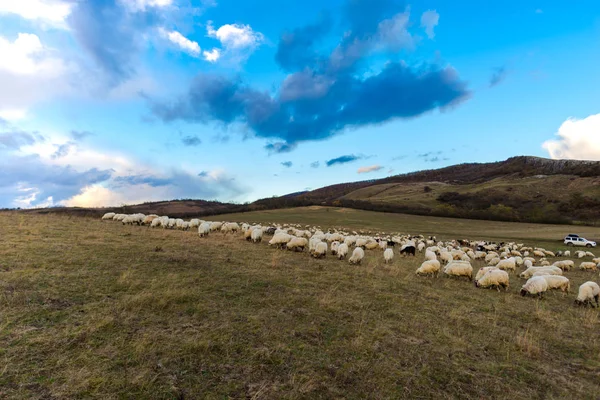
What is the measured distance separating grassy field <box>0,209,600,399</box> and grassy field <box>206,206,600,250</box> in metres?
40.3

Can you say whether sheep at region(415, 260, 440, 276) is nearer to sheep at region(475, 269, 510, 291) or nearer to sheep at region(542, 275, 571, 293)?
sheep at region(475, 269, 510, 291)

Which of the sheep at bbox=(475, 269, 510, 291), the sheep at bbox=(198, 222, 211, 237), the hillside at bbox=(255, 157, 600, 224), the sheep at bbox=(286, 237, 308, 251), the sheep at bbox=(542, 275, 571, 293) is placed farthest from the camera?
the hillside at bbox=(255, 157, 600, 224)

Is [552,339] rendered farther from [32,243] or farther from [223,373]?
[32,243]

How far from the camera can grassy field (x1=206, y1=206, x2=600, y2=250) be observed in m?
47.6

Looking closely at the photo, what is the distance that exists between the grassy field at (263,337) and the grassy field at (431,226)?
Answer: 40.3m

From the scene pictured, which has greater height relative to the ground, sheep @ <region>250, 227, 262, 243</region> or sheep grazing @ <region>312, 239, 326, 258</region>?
sheep @ <region>250, 227, 262, 243</region>

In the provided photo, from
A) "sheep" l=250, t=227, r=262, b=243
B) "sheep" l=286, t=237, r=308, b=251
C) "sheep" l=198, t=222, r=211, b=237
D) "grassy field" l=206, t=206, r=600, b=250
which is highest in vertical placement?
"sheep" l=198, t=222, r=211, b=237

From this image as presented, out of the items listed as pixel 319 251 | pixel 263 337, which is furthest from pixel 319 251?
pixel 263 337

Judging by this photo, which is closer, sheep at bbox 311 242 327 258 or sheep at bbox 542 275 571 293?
sheep at bbox 542 275 571 293

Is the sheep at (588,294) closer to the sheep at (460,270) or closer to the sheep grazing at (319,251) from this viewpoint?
the sheep at (460,270)

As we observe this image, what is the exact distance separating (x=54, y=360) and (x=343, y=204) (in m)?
90.3

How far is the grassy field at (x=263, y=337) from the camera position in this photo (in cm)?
449

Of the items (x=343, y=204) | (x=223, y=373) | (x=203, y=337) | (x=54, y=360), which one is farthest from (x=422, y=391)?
(x=343, y=204)

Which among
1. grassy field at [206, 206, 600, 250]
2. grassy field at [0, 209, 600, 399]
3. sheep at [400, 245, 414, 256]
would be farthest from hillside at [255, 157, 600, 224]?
grassy field at [0, 209, 600, 399]
